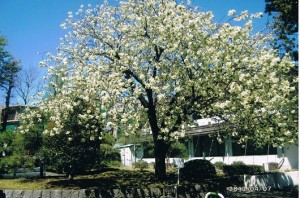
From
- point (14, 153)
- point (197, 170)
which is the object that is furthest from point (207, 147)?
point (14, 153)

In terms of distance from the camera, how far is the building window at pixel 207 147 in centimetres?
3809

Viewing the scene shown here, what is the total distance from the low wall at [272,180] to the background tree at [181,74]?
536cm

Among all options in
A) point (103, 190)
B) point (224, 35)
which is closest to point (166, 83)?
point (224, 35)

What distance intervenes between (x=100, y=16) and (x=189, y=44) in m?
7.44

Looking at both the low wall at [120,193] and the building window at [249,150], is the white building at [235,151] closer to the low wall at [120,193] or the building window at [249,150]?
the building window at [249,150]

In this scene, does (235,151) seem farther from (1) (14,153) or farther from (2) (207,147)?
(1) (14,153)

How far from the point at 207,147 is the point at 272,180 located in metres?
17.7

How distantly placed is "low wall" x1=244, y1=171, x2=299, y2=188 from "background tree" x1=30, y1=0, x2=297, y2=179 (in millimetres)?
5359

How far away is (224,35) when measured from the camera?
14242 mm

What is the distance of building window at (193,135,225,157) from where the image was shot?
38.1m

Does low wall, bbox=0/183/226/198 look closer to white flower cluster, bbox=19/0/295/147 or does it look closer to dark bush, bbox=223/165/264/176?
white flower cluster, bbox=19/0/295/147

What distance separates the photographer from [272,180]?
22453 millimetres

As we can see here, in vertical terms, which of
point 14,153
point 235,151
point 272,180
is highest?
point 235,151

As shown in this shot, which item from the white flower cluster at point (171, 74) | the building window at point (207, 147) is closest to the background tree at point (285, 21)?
the white flower cluster at point (171, 74)
